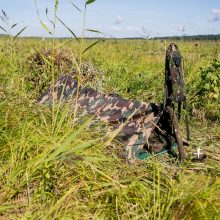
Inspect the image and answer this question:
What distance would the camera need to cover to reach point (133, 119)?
3.53m

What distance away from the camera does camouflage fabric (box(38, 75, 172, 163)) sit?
3.22 meters

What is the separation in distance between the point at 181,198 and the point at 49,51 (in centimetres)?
443

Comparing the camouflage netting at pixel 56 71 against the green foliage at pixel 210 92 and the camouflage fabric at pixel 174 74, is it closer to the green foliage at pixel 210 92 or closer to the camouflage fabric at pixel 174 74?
the green foliage at pixel 210 92

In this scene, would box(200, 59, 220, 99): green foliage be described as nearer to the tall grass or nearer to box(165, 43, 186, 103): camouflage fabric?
box(165, 43, 186, 103): camouflage fabric

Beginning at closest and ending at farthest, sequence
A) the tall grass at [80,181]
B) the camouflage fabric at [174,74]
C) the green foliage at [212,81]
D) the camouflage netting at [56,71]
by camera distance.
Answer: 1. the tall grass at [80,181]
2. the camouflage fabric at [174,74]
3. the green foliage at [212,81]
4. the camouflage netting at [56,71]

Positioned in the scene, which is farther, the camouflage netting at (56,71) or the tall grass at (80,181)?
the camouflage netting at (56,71)

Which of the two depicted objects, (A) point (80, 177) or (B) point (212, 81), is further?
(B) point (212, 81)

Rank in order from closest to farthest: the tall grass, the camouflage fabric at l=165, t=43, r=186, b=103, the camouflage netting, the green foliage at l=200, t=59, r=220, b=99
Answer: the tall grass, the camouflage fabric at l=165, t=43, r=186, b=103, the green foliage at l=200, t=59, r=220, b=99, the camouflage netting

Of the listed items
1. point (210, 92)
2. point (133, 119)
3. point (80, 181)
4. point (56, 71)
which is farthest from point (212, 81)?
point (80, 181)

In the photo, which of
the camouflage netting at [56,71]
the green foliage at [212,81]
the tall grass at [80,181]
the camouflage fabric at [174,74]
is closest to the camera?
the tall grass at [80,181]

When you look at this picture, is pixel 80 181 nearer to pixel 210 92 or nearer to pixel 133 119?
pixel 133 119

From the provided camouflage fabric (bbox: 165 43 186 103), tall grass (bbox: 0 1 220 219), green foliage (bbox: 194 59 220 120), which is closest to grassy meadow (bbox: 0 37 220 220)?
tall grass (bbox: 0 1 220 219)

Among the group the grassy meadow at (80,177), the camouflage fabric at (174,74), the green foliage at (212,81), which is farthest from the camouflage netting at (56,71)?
the camouflage fabric at (174,74)

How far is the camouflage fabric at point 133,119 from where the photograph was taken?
10.6 ft
